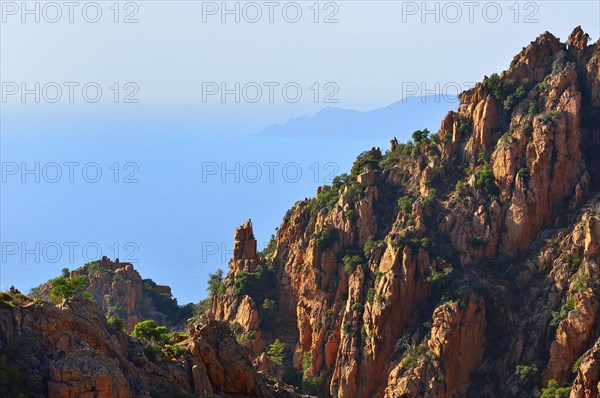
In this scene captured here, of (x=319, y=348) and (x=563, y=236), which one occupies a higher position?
(x=563, y=236)

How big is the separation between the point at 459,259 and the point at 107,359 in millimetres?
53761

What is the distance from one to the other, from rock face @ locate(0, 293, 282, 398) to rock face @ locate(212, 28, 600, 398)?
31.6 metres

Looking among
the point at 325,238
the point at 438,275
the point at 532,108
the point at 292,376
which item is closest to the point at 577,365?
the point at 438,275

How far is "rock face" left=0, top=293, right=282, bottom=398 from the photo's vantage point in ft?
161

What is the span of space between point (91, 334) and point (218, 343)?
9923 mm

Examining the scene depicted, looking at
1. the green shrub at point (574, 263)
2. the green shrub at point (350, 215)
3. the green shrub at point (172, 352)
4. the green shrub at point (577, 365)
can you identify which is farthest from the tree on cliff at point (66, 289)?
the green shrub at point (574, 263)

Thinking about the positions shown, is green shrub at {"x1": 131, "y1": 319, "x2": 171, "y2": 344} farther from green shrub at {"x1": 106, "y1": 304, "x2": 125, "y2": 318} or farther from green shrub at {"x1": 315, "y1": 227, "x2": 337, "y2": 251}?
green shrub at {"x1": 106, "y1": 304, "x2": 125, "y2": 318}

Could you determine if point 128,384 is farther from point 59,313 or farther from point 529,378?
point 529,378

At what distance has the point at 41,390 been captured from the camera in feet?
159

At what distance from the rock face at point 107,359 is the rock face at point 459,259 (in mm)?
31566

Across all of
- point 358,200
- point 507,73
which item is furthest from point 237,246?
point 507,73

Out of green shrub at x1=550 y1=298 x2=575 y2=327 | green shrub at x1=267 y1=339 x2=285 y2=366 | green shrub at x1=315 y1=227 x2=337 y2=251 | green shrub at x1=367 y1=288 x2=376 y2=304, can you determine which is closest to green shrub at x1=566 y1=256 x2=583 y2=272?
green shrub at x1=550 y1=298 x2=575 y2=327

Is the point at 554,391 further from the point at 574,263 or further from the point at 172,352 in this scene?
the point at 172,352

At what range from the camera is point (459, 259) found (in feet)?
322
